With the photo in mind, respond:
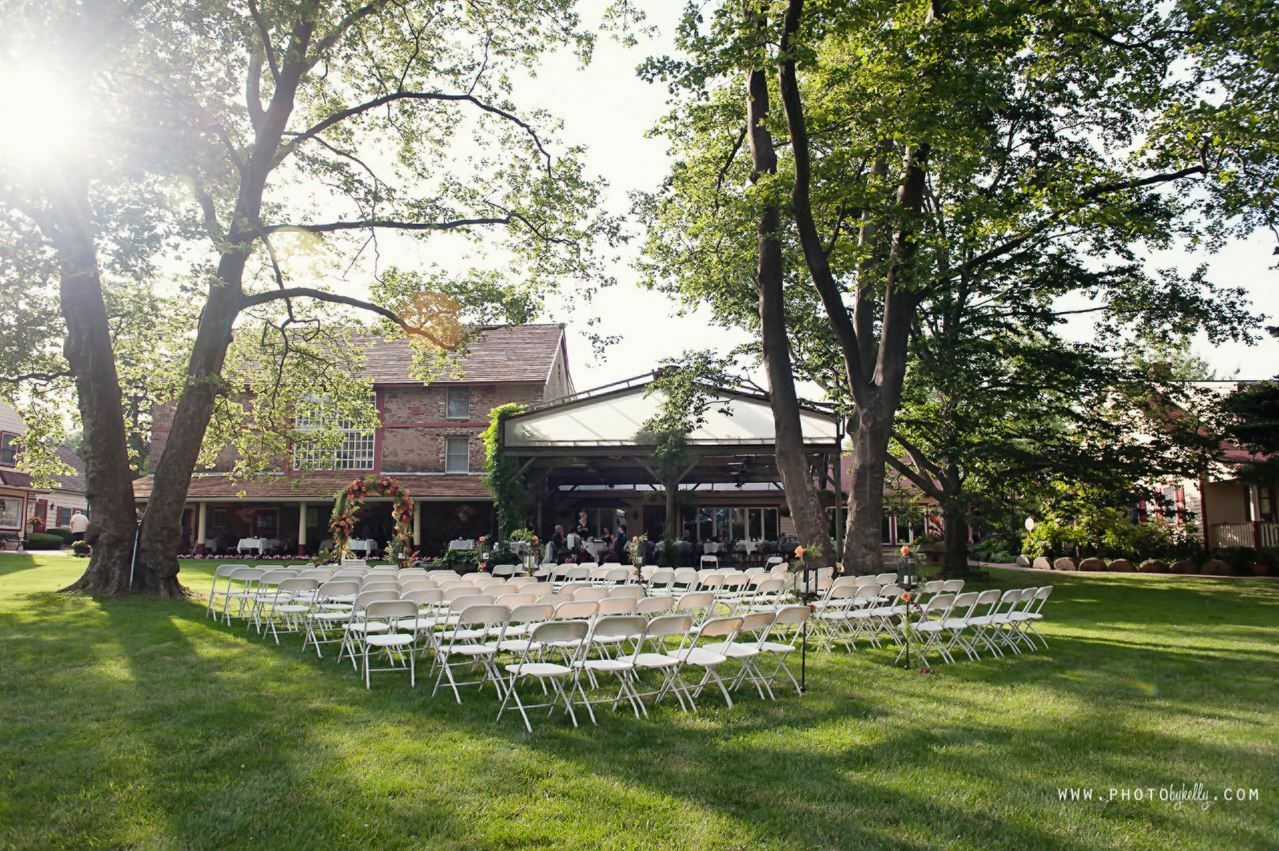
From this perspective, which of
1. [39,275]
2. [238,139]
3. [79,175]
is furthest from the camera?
[238,139]

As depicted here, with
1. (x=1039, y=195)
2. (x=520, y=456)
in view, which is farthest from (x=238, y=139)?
(x=1039, y=195)

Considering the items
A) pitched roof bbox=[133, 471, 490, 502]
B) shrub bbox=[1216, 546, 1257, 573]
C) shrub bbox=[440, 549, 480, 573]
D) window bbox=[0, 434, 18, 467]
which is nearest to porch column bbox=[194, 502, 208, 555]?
pitched roof bbox=[133, 471, 490, 502]

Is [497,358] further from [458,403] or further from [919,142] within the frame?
[919,142]

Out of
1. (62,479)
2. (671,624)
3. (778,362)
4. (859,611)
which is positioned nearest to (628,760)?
(671,624)

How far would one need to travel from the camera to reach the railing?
70.1 ft

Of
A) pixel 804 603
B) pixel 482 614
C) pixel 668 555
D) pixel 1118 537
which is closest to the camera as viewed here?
pixel 482 614

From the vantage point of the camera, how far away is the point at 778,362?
12.2 meters

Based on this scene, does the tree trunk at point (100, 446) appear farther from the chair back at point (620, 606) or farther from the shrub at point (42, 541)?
the shrub at point (42, 541)

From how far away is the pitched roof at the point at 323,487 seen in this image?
26.1 m

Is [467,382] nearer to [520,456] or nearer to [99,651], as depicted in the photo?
[520,456]

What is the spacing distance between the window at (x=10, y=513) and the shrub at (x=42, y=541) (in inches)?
107

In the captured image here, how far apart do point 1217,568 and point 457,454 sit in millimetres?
22484

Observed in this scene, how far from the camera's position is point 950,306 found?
16.6 meters

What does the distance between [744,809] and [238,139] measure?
604 inches
